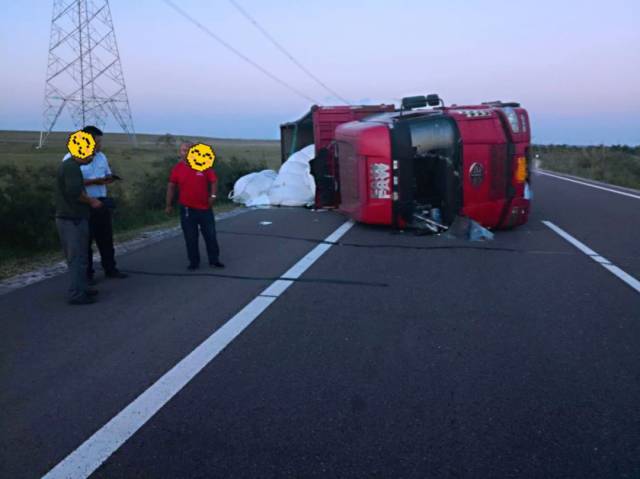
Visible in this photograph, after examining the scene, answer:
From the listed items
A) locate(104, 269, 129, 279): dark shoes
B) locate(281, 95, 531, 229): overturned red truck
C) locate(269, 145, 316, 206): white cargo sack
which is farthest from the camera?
locate(269, 145, 316, 206): white cargo sack

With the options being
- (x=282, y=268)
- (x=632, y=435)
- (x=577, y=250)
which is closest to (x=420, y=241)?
(x=577, y=250)

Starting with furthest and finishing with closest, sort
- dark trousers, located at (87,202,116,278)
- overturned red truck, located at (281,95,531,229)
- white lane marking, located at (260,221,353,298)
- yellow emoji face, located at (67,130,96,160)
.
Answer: overturned red truck, located at (281,95,531,229)
dark trousers, located at (87,202,116,278)
white lane marking, located at (260,221,353,298)
yellow emoji face, located at (67,130,96,160)

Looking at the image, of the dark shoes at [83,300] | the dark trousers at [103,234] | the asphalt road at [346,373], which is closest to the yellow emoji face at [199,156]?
the dark trousers at [103,234]

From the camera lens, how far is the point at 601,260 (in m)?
9.66

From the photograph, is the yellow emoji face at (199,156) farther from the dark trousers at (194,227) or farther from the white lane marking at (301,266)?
the white lane marking at (301,266)

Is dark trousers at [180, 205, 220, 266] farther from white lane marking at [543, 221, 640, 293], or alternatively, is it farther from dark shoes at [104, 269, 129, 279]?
white lane marking at [543, 221, 640, 293]

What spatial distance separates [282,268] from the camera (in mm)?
9156

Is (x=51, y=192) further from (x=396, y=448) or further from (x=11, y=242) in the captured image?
(x=396, y=448)

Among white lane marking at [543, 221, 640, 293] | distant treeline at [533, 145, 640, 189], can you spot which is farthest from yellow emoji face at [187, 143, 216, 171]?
distant treeline at [533, 145, 640, 189]

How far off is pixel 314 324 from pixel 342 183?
26.4 ft

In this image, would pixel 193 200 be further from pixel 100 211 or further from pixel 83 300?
pixel 83 300

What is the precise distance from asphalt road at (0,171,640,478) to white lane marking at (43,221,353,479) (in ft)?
0.19

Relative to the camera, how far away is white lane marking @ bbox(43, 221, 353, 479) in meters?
3.78

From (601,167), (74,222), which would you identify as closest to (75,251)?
(74,222)
